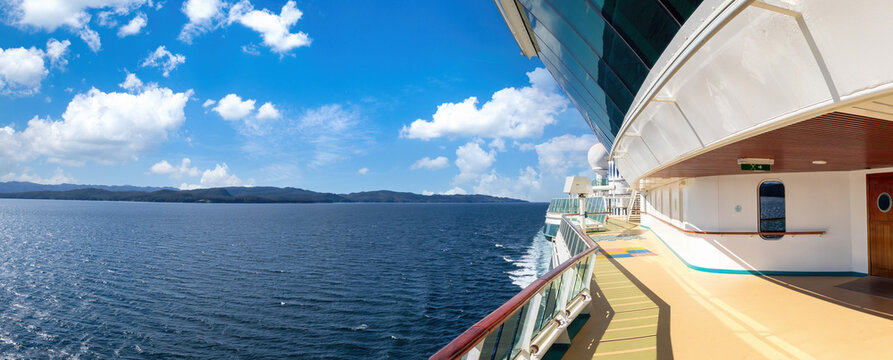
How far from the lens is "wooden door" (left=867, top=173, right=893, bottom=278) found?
8.24m

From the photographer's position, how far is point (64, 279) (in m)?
21.4

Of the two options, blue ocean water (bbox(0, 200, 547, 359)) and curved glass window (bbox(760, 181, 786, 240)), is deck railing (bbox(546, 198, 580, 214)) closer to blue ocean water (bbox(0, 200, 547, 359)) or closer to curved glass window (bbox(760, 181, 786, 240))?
blue ocean water (bbox(0, 200, 547, 359))

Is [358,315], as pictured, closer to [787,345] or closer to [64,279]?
[787,345]

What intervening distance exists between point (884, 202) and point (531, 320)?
9632mm

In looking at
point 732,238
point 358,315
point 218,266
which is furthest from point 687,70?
point 218,266

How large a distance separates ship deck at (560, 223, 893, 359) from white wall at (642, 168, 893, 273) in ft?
1.39

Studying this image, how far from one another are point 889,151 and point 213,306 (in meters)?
19.6

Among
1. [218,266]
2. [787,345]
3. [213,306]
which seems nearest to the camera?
[787,345]

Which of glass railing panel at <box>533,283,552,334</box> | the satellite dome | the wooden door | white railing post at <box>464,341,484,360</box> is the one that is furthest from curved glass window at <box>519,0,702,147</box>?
the satellite dome

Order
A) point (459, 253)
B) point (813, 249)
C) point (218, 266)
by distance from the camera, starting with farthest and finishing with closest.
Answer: point (459, 253), point (218, 266), point (813, 249)

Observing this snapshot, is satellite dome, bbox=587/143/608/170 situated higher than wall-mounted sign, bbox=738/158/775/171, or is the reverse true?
satellite dome, bbox=587/143/608/170

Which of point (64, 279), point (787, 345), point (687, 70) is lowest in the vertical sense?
point (64, 279)

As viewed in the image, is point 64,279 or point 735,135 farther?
point 64,279

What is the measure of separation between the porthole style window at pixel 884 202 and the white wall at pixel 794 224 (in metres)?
0.30
